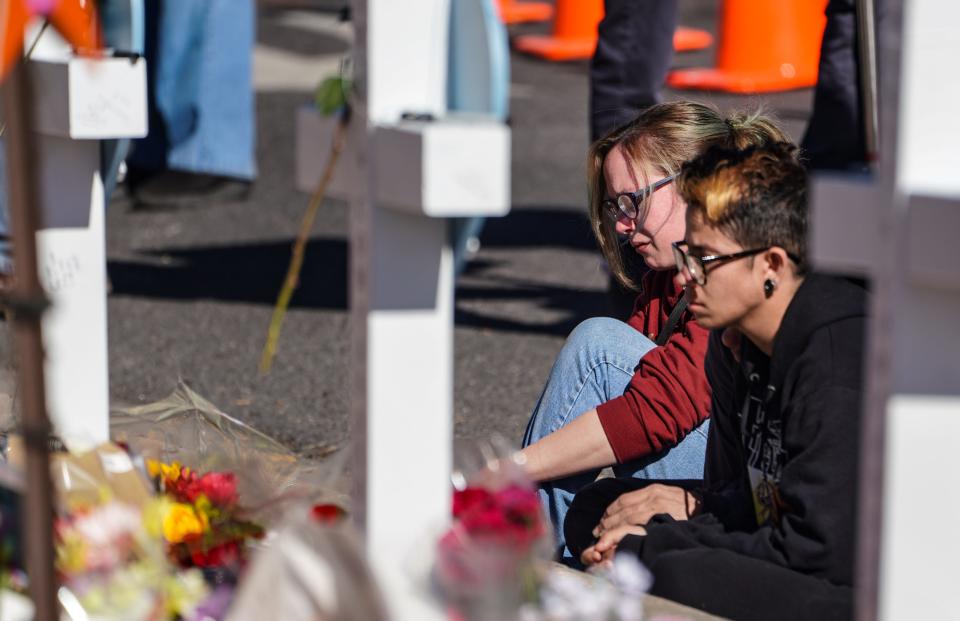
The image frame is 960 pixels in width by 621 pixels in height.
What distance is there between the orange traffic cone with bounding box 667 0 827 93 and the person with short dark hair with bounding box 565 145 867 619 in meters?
5.66

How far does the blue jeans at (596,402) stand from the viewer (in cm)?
249

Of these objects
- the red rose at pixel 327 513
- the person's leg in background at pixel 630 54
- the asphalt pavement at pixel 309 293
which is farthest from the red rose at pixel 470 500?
the person's leg in background at pixel 630 54

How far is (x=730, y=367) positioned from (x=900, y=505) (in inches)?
35.9

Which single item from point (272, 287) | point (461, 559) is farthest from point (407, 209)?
point (272, 287)

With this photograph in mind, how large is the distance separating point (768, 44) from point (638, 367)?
17.8ft

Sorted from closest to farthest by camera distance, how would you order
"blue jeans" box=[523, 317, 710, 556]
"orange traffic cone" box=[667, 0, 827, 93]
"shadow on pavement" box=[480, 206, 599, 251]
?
"blue jeans" box=[523, 317, 710, 556], "shadow on pavement" box=[480, 206, 599, 251], "orange traffic cone" box=[667, 0, 827, 93]

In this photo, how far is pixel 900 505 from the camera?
1.28 metres

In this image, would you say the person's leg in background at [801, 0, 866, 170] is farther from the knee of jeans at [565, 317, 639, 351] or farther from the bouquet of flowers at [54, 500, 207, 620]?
the bouquet of flowers at [54, 500, 207, 620]

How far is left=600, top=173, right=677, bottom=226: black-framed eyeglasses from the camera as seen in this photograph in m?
2.47

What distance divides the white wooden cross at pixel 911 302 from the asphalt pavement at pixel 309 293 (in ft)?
4.66

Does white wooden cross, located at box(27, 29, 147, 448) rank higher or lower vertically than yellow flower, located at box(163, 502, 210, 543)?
higher

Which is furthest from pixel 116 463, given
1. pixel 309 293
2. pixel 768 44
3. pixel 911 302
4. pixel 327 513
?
pixel 768 44

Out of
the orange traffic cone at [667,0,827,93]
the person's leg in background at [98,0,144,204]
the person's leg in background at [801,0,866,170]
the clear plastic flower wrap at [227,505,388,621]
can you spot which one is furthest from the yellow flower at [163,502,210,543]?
the orange traffic cone at [667,0,827,93]

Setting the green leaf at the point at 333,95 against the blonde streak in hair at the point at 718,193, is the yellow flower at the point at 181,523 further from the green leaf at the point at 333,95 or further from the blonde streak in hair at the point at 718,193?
the blonde streak in hair at the point at 718,193
